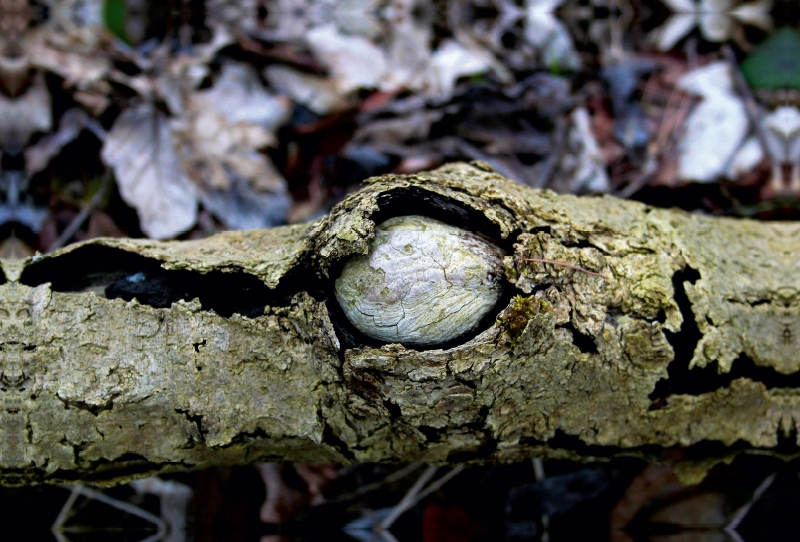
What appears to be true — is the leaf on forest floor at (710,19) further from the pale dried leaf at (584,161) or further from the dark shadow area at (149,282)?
the dark shadow area at (149,282)

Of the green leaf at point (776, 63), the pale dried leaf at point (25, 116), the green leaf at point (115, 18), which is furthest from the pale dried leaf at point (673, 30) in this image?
the pale dried leaf at point (25, 116)

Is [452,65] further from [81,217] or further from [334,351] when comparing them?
[334,351]

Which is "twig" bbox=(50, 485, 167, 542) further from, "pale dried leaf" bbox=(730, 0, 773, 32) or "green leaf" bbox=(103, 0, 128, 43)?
"pale dried leaf" bbox=(730, 0, 773, 32)

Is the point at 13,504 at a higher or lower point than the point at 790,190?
lower

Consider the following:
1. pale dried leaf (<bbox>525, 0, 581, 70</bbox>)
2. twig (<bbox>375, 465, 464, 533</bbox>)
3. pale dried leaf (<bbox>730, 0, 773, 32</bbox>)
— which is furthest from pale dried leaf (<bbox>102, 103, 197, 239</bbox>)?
pale dried leaf (<bbox>730, 0, 773, 32</bbox>)

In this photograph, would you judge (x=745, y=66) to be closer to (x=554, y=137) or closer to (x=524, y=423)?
(x=554, y=137)

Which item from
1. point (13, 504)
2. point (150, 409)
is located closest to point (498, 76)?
point (150, 409)
